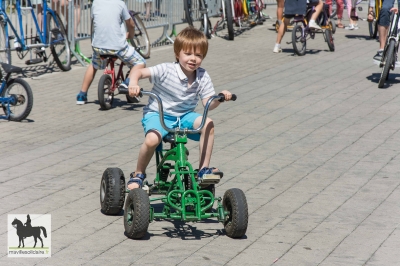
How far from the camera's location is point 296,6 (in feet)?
48.5

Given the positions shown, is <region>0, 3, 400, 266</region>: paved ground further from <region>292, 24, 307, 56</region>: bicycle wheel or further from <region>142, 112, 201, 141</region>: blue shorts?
<region>292, 24, 307, 56</region>: bicycle wheel

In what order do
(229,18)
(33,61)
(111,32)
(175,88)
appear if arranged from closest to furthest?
(175,88) → (111,32) → (33,61) → (229,18)

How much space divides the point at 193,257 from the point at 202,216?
0.37 metres

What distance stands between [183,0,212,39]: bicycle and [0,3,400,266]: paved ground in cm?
372

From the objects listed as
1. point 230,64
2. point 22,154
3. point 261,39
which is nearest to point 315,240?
point 22,154

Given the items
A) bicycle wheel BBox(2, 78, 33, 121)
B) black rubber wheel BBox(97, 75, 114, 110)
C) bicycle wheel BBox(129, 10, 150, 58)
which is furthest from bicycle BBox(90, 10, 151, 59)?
bicycle wheel BBox(2, 78, 33, 121)

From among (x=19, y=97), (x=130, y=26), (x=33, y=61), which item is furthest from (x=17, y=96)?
(x=33, y=61)

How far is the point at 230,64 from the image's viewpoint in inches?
548

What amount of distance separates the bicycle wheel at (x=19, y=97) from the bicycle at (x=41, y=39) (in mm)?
2903

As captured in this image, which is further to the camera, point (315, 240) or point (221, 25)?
point (221, 25)

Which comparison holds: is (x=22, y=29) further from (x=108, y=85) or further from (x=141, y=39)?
(x=141, y=39)

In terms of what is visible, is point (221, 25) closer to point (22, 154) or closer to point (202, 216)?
point (22, 154)

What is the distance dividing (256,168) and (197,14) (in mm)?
10141

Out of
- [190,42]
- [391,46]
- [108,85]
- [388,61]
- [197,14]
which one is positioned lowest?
[108,85]
